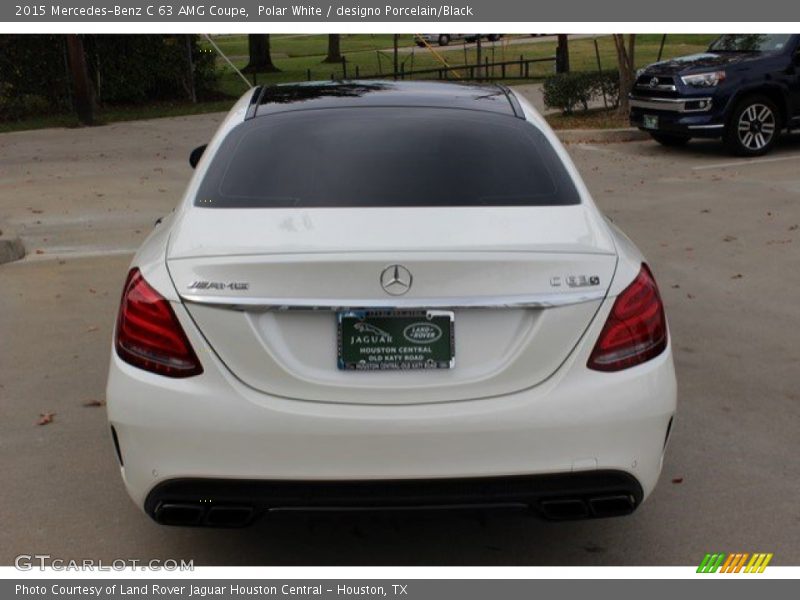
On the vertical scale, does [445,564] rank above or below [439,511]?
below

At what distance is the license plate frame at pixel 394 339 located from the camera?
3494 millimetres

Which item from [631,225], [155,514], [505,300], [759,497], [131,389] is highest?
[505,300]

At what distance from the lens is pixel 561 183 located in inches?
173

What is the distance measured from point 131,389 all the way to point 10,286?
549 centimetres

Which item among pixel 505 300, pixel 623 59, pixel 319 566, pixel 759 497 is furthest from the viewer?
pixel 623 59

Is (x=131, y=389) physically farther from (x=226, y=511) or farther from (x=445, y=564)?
(x=445, y=564)

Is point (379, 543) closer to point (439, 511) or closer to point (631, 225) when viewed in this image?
point (439, 511)

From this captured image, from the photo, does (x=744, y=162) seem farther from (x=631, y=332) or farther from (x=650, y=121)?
(x=631, y=332)

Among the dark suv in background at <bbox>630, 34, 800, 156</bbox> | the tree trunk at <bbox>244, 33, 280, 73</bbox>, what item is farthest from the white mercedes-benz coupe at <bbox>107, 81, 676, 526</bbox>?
the tree trunk at <bbox>244, 33, 280, 73</bbox>

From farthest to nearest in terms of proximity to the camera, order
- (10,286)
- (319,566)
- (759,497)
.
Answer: (10,286) < (759,497) < (319,566)

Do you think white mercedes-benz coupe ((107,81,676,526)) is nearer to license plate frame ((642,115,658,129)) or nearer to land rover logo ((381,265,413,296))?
land rover logo ((381,265,413,296))

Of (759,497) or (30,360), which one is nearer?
(759,497)

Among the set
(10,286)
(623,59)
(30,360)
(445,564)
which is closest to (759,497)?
(445,564)

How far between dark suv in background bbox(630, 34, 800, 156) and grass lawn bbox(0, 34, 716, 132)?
10.9 feet
